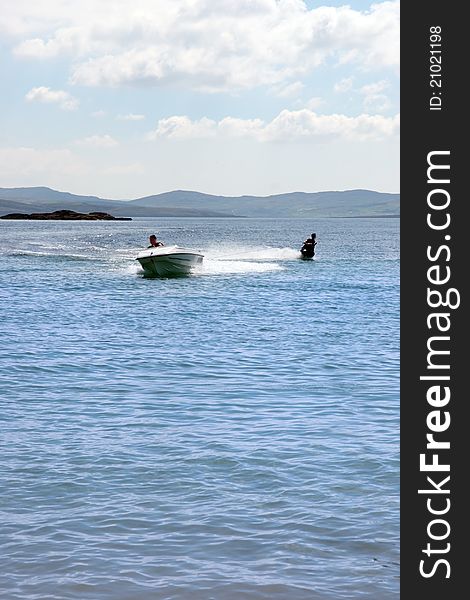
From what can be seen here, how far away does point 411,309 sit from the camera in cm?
674

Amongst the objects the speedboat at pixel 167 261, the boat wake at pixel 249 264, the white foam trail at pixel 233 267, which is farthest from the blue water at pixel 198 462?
the boat wake at pixel 249 264

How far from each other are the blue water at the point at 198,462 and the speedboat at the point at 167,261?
745 inches

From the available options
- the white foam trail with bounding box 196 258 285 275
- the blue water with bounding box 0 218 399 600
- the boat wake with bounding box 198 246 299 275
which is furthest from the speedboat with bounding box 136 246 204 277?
the blue water with bounding box 0 218 399 600

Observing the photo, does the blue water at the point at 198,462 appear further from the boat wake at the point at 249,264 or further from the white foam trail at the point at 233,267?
the boat wake at the point at 249,264

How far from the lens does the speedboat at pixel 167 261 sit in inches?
1991

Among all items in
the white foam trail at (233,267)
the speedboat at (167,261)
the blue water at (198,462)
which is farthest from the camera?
the white foam trail at (233,267)

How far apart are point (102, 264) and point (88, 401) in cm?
4910

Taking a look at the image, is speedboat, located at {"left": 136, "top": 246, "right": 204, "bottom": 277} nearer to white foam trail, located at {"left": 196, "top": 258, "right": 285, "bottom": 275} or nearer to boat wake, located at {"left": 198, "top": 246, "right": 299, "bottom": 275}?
white foam trail, located at {"left": 196, "top": 258, "right": 285, "bottom": 275}

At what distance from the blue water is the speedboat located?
18925 millimetres

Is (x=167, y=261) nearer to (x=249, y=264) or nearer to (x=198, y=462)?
(x=249, y=264)

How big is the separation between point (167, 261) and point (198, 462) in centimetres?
3767

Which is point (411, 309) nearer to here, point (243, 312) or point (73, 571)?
point (73, 571)

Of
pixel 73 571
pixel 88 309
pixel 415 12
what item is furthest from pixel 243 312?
pixel 415 12

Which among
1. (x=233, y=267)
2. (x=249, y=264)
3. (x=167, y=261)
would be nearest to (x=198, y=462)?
(x=167, y=261)
